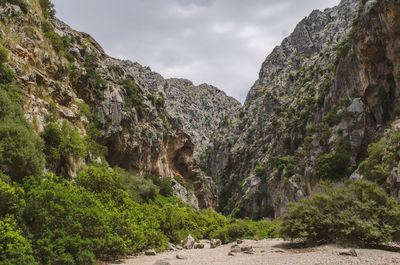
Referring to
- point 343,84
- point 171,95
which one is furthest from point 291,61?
point 343,84

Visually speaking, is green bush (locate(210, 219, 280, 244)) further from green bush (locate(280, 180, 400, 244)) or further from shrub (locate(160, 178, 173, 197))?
shrub (locate(160, 178, 173, 197))

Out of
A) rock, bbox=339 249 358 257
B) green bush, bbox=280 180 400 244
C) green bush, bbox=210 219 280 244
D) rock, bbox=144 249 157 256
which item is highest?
green bush, bbox=280 180 400 244

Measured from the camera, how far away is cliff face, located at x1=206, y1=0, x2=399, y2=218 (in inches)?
1517

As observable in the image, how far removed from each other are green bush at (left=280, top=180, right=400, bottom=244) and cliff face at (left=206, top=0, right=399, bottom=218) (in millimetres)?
28085

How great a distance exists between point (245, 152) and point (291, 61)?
46.5 metres

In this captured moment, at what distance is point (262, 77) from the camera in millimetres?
122125

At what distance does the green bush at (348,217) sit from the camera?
39.2 ft

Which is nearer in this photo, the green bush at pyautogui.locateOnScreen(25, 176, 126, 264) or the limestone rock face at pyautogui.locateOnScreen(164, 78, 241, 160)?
the green bush at pyautogui.locateOnScreen(25, 176, 126, 264)

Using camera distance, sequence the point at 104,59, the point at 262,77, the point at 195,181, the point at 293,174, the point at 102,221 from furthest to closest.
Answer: the point at 262,77 → the point at 195,181 → the point at 293,174 → the point at 104,59 → the point at 102,221

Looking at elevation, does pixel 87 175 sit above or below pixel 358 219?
above

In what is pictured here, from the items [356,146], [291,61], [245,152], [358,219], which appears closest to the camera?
[358,219]

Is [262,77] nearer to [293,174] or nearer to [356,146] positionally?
[293,174]

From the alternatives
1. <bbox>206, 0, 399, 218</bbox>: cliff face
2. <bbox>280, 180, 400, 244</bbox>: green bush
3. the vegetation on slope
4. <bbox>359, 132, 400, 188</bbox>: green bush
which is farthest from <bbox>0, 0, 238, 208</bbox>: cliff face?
<bbox>359, 132, 400, 188</bbox>: green bush

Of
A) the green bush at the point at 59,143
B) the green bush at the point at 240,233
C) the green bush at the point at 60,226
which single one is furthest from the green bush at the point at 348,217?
the green bush at the point at 59,143
